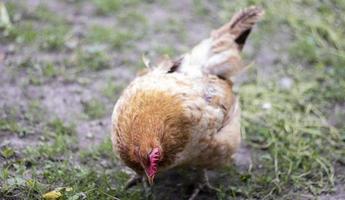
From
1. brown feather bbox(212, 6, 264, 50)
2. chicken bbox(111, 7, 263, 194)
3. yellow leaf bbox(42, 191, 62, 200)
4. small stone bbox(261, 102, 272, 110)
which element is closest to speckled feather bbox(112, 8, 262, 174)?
chicken bbox(111, 7, 263, 194)

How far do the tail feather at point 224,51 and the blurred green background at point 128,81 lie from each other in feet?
2.27

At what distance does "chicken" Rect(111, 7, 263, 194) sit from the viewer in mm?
3777

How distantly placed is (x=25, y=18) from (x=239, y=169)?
3099mm

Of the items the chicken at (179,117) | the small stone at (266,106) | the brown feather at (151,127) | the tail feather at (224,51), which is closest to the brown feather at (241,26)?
the tail feather at (224,51)

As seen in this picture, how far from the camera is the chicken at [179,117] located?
3777 millimetres

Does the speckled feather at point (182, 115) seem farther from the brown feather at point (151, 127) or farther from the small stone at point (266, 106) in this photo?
the small stone at point (266, 106)

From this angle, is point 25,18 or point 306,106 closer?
point 306,106

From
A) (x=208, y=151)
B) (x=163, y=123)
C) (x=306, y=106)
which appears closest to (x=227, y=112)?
(x=208, y=151)

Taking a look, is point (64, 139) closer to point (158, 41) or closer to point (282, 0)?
point (158, 41)

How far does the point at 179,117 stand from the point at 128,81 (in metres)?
1.81

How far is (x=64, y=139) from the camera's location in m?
4.70

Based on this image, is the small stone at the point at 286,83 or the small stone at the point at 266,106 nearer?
the small stone at the point at 266,106

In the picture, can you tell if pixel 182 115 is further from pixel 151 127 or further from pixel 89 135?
pixel 89 135

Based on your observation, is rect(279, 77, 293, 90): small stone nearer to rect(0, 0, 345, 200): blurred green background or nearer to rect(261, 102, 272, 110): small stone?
rect(0, 0, 345, 200): blurred green background
